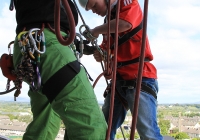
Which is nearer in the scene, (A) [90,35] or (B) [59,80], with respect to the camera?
(B) [59,80]

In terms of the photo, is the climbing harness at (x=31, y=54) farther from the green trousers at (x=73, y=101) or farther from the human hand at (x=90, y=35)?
the human hand at (x=90, y=35)

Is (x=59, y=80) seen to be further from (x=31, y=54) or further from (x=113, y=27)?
(x=113, y=27)

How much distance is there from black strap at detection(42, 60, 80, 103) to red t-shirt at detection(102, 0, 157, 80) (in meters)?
0.46

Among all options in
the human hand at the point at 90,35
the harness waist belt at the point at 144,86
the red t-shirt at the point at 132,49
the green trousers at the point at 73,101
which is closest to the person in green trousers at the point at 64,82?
the green trousers at the point at 73,101

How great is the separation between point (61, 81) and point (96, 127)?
0.18m

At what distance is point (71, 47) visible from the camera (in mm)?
1016

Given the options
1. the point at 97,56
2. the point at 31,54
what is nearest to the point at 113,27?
the point at 97,56

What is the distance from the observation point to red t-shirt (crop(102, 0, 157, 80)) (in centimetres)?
127

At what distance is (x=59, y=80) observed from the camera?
88cm

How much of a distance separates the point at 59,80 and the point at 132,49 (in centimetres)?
57

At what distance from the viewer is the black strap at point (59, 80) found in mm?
875

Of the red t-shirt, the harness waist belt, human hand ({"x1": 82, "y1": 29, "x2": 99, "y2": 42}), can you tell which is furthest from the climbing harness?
the harness waist belt

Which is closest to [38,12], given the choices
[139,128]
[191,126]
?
[139,128]

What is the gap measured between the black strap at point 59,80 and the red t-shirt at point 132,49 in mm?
458
